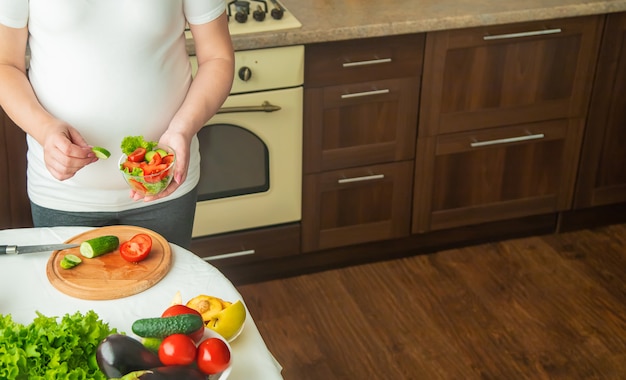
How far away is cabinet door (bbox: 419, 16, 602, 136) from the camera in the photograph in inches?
107

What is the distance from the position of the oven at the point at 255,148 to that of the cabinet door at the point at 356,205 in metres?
0.07

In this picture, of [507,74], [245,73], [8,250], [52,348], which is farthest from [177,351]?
[507,74]

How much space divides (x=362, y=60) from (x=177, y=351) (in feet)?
5.30

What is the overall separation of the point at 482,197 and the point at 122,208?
5.34 ft

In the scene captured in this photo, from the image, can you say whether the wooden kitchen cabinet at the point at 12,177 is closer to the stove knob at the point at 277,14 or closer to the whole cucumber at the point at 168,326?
the stove knob at the point at 277,14

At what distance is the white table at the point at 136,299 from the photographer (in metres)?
1.34

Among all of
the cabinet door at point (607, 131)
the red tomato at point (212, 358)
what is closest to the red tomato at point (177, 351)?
the red tomato at point (212, 358)

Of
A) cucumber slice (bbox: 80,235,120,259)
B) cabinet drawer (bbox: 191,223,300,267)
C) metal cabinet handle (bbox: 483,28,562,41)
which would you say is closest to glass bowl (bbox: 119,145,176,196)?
cucumber slice (bbox: 80,235,120,259)

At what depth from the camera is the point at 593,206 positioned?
319 cm

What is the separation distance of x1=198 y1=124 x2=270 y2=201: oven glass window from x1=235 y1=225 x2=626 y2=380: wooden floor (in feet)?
1.21

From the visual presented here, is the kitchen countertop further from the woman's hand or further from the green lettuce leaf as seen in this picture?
the green lettuce leaf

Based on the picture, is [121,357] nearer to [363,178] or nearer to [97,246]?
[97,246]

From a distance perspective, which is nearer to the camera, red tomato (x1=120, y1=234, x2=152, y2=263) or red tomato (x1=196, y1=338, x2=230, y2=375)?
red tomato (x1=196, y1=338, x2=230, y2=375)

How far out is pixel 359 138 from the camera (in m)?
2.77
